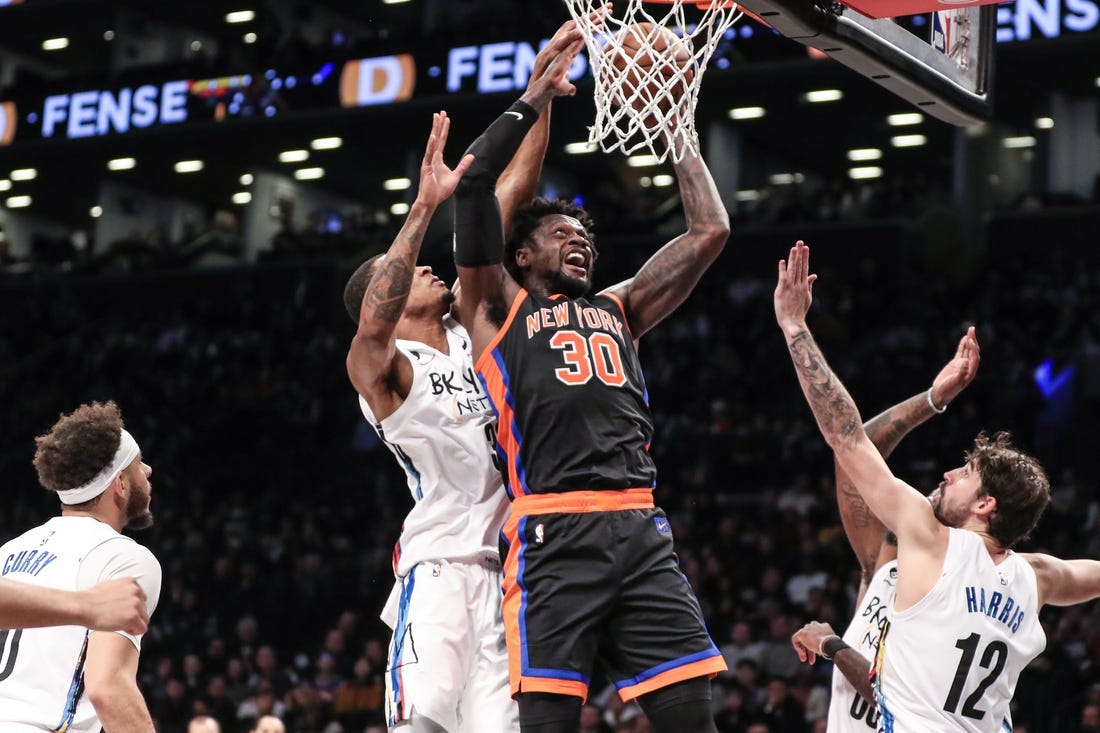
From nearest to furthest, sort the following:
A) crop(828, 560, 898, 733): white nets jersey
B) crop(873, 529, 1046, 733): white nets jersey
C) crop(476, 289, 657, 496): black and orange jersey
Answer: crop(476, 289, 657, 496): black and orange jersey < crop(873, 529, 1046, 733): white nets jersey < crop(828, 560, 898, 733): white nets jersey

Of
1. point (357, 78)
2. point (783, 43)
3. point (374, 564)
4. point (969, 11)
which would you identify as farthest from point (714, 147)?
point (969, 11)

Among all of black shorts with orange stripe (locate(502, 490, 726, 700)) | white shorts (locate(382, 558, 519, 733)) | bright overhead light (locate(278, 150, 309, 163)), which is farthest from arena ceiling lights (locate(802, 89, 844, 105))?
black shorts with orange stripe (locate(502, 490, 726, 700))

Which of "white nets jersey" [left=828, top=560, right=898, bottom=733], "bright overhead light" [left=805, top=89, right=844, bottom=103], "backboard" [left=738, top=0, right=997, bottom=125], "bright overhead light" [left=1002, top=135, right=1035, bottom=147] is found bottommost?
"white nets jersey" [left=828, top=560, right=898, bottom=733]

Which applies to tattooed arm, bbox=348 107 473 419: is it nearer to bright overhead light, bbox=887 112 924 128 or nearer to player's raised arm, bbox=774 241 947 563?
player's raised arm, bbox=774 241 947 563

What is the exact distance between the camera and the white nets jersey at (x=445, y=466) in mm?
5395

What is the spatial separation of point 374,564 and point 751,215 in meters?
9.59

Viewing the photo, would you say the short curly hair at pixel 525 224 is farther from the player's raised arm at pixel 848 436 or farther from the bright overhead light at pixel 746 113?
the bright overhead light at pixel 746 113

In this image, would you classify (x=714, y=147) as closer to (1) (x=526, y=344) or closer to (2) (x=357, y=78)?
(2) (x=357, y=78)

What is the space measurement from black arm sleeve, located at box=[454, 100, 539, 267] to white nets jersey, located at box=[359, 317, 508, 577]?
0.53m

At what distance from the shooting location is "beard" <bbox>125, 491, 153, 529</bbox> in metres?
5.16

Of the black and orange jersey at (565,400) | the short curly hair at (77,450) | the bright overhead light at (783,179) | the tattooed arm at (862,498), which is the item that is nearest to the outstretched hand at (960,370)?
the tattooed arm at (862,498)

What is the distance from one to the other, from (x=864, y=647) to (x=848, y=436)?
127cm

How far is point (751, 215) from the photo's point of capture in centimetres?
2466

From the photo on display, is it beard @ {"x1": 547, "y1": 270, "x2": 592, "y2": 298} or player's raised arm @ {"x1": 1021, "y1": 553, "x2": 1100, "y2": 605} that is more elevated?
beard @ {"x1": 547, "y1": 270, "x2": 592, "y2": 298}
